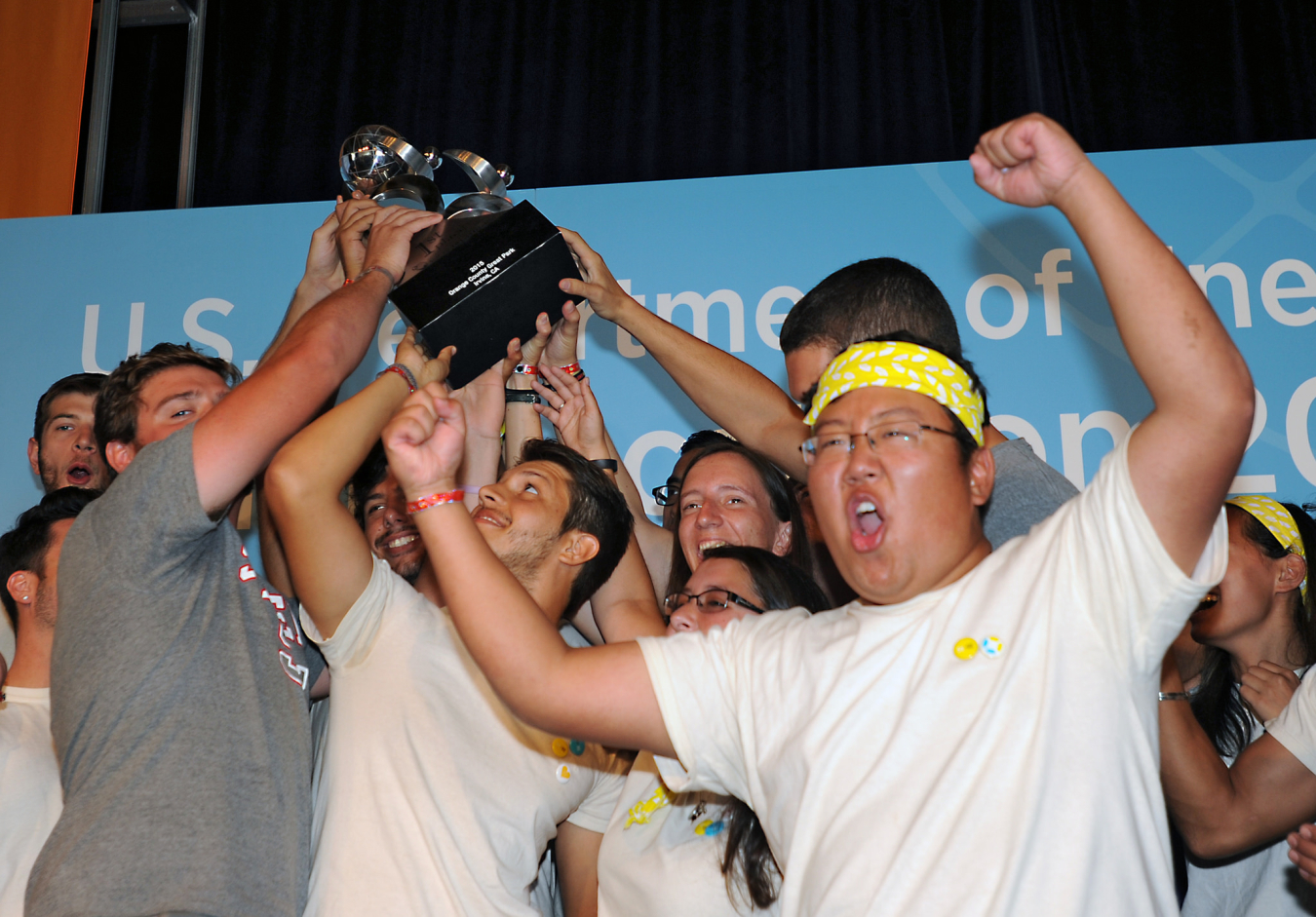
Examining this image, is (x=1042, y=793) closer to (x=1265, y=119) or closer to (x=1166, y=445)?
(x=1166, y=445)

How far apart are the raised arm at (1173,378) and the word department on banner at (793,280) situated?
1695mm

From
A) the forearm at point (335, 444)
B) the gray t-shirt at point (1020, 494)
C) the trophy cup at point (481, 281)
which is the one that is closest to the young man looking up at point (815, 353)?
the gray t-shirt at point (1020, 494)

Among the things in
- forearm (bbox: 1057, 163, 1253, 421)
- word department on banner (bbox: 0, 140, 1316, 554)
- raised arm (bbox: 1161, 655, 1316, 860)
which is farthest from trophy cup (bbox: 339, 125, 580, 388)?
raised arm (bbox: 1161, 655, 1316, 860)

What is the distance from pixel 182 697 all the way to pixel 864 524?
3.77ft

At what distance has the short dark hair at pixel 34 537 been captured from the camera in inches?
97.3

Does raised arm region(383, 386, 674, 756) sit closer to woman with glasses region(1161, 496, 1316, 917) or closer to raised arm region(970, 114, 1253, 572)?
raised arm region(970, 114, 1253, 572)

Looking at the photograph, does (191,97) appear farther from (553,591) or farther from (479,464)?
(553,591)

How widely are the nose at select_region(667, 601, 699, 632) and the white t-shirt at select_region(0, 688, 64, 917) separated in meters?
1.27

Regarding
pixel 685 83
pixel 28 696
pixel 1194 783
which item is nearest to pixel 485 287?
pixel 28 696

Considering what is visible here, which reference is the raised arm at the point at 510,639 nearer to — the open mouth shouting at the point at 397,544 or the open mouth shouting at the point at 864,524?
the open mouth shouting at the point at 864,524

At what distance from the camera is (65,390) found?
307 cm

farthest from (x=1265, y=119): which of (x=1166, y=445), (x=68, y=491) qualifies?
(x=68, y=491)

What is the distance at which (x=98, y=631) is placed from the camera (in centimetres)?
188

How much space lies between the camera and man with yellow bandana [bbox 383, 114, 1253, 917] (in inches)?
51.4
